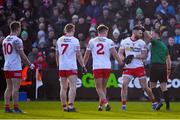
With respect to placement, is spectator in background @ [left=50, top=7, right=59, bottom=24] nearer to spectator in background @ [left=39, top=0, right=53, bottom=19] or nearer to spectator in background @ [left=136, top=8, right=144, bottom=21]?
spectator in background @ [left=39, top=0, right=53, bottom=19]

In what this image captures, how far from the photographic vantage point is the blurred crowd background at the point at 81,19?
82.8ft

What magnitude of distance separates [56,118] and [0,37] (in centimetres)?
1208

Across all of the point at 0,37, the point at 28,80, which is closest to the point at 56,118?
the point at 28,80

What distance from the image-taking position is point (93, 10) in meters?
27.8

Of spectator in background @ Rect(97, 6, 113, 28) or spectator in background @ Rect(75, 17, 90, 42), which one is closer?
spectator in background @ Rect(75, 17, 90, 42)

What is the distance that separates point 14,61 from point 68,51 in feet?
5.41

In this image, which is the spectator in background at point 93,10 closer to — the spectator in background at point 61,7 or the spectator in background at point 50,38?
the spectator in background at point 61,7

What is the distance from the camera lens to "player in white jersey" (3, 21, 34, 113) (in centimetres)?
1675

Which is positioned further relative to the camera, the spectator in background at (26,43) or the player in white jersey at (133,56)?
the spectator in background at (26,43)

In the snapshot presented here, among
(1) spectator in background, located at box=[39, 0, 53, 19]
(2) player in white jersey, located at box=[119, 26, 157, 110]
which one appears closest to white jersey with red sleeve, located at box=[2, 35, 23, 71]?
(2) player in white jersey, located at box=[119, 26, 157, 110]

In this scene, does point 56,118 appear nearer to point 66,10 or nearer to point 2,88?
point 2,88

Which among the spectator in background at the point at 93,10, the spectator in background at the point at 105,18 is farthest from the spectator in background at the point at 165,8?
the spectator in background at the point at 93,10

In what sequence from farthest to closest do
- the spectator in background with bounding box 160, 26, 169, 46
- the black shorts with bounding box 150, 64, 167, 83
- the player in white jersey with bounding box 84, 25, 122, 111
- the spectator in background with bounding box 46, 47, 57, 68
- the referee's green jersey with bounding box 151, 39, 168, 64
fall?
the spectator in background with bounding box 46, 47, 57, 68, the spectator in background with bounding box 160, 26, 169, 46, the black shorts with bounding box 150, 64, 167, 83, the referee's green jersey with bounding box 151, 39, 168, 64, the player in white jersey with bounding box 84, 25, 122, 111

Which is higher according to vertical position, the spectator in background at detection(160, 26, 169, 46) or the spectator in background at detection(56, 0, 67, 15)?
the spectator in background at detection(56, 0, 67, 15)
